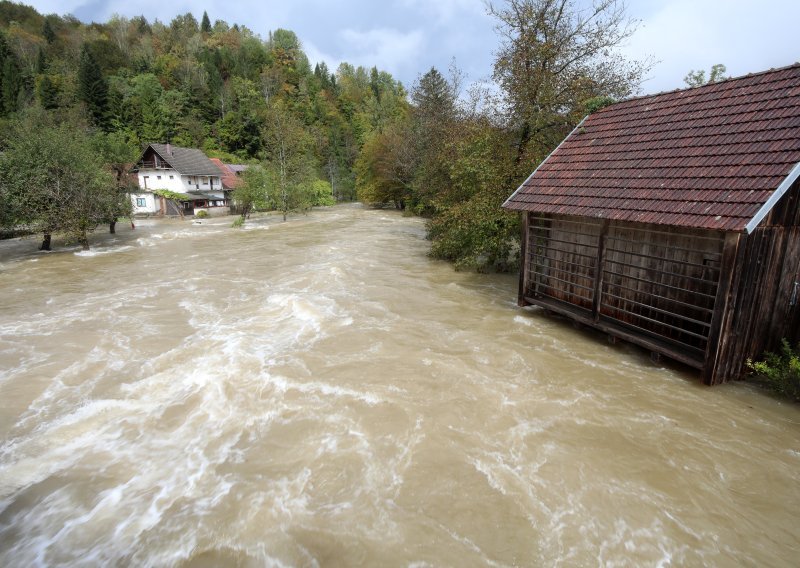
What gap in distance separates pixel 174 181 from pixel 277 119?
1363 cm

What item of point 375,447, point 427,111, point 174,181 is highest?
point 427,111

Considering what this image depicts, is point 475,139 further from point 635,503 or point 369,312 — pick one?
point 635,503

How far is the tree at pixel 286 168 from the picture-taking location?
36334 mm

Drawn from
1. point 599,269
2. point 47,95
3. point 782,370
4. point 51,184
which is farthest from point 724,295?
point 47,95

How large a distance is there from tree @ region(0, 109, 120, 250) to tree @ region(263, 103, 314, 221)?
15.1m

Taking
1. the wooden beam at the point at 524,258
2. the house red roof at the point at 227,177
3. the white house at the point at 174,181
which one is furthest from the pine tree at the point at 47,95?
the wooden beam at the point at 524,258

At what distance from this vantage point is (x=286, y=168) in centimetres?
3772

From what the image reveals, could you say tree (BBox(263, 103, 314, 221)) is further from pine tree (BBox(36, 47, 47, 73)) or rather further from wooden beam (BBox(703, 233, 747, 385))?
pine tree (BBox(36, 47, 47, 73))

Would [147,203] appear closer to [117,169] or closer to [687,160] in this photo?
[117,169]

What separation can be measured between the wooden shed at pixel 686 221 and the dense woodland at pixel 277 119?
293 cm

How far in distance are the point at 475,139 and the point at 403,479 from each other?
13.1 metres

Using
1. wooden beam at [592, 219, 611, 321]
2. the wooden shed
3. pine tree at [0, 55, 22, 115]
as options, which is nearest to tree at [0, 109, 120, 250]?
the wooden shed

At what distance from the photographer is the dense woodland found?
14477mm

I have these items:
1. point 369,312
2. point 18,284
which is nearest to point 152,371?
point 369,312
